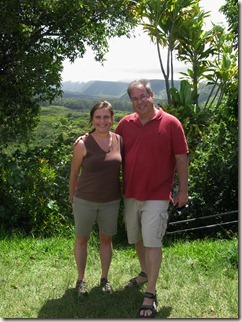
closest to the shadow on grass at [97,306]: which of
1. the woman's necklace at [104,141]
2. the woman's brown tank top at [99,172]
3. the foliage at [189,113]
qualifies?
the woman's brown tank top at [99,172]

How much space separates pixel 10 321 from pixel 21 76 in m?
6.96

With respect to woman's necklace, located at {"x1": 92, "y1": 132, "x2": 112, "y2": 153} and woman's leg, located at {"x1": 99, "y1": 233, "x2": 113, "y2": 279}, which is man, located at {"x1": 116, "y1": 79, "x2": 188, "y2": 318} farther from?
woman's leg, located at {"x1": 99, "y1": 233, "x2": 113, "y2": 279}

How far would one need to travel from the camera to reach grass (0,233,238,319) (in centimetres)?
355

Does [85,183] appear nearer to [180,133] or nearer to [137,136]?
[137,136]

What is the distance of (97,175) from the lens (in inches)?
142

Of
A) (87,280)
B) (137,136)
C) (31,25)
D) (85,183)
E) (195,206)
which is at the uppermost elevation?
(31,25)

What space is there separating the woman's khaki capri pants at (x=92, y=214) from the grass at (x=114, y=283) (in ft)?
1.85

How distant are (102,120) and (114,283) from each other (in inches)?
59.9

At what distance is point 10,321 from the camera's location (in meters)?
3.36

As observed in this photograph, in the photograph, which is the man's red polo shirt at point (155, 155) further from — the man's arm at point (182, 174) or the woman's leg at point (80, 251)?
the woman's leg at point (80, 251)

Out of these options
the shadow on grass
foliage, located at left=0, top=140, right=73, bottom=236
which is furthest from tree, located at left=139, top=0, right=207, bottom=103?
the shadow on grass

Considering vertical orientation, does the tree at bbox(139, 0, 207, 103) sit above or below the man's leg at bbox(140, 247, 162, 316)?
above

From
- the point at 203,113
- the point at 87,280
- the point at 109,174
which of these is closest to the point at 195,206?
the point at 203,113

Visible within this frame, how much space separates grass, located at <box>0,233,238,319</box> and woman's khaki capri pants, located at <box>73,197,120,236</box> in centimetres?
56
